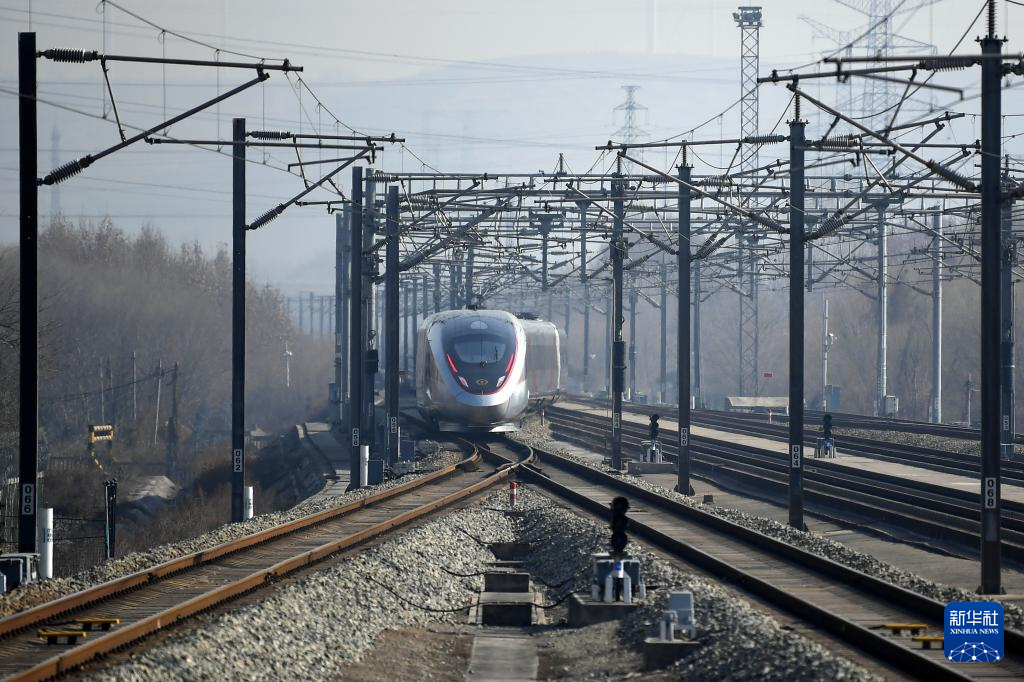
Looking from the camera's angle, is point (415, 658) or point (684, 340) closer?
point (415, 658)

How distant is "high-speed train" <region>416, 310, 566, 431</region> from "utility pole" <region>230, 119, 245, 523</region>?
1598cm

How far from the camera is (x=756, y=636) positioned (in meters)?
11.5

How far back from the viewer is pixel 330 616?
1352cm

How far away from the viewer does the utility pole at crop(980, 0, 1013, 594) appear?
15531mm

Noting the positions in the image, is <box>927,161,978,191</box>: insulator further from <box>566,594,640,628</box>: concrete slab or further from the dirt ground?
the dirt ground

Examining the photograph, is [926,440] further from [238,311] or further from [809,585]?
[809,585]

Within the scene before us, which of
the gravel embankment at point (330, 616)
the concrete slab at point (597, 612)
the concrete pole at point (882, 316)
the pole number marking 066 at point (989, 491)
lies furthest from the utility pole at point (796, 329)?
the concrete pole at point (882, 316)

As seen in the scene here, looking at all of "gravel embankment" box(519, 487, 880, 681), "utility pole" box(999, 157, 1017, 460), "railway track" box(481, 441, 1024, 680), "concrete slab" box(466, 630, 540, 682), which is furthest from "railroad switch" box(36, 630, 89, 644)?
"utility pole" box(999, 157, 1017, 460)

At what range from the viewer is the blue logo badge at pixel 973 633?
1076 cm

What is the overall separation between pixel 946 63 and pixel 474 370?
84.6 feet

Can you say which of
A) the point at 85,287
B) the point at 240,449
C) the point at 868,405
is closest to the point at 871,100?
the point at 868,405

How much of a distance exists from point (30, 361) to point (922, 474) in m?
23.2

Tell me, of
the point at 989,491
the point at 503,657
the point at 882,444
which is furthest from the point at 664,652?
the point at 882,444

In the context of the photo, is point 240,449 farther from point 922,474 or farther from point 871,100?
point 871,100
